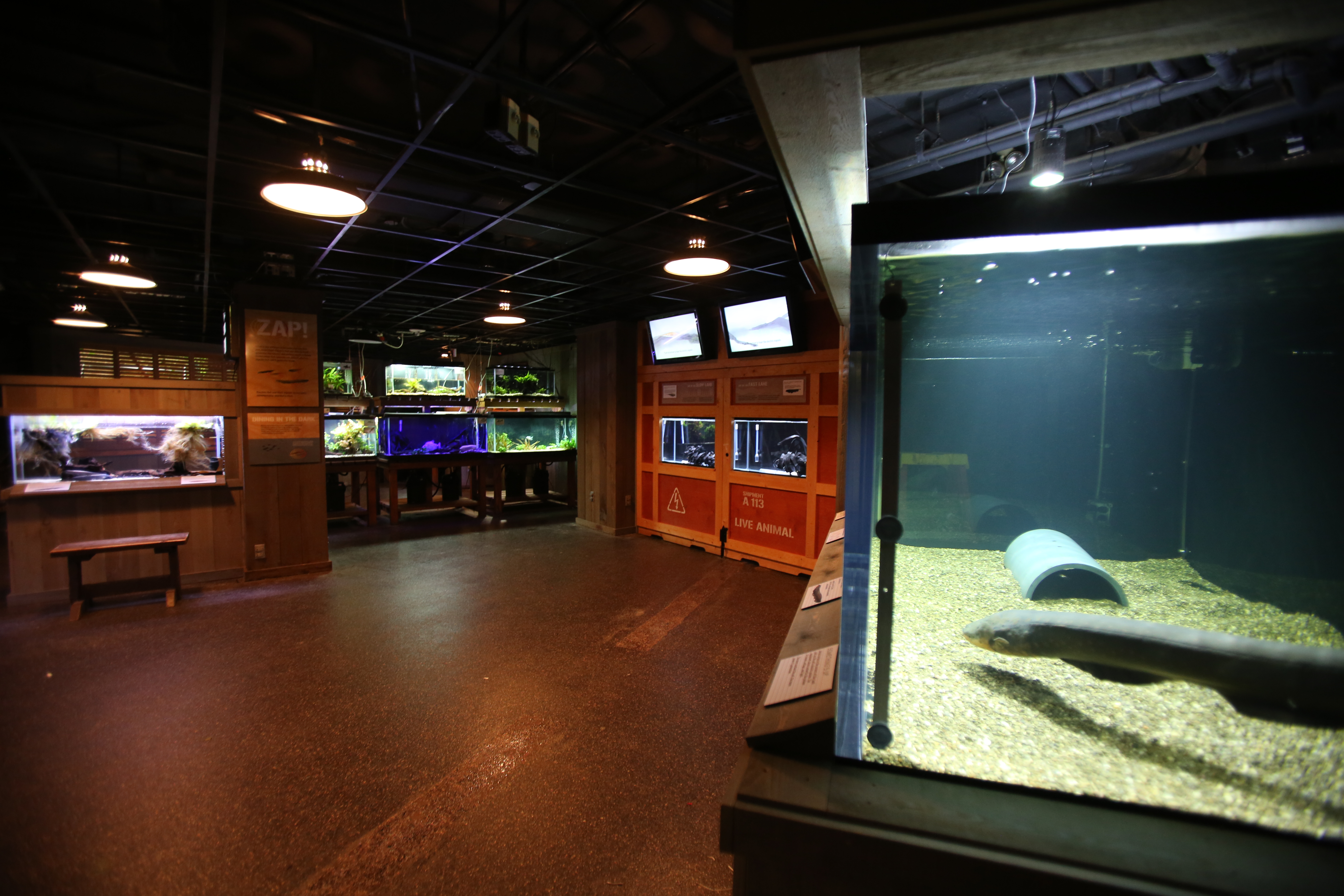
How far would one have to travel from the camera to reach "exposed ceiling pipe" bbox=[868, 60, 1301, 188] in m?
2.01

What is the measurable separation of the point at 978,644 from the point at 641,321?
7.09 meters

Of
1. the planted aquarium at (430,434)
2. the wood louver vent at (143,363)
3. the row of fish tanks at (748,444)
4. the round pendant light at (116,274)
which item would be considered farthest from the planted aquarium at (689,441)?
the wood louver vent at (143,363)

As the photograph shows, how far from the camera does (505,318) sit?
287 inches

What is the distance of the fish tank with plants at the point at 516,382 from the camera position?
1107cm

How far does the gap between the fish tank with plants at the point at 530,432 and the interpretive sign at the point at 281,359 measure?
13.8ft

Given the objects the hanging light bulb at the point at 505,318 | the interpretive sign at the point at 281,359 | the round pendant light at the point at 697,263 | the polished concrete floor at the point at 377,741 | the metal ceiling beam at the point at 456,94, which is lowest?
the polished concrete floor at the point at 377,741

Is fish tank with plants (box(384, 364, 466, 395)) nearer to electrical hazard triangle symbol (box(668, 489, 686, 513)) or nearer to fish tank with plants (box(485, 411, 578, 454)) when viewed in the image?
fish tank with plants (box(485, 411, 578, 454))

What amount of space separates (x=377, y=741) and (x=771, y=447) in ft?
15.1

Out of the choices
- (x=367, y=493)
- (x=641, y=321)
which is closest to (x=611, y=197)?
(x=641, y=321)

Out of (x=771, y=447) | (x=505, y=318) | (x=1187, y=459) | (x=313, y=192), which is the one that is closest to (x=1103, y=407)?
(x=1187, y=459)

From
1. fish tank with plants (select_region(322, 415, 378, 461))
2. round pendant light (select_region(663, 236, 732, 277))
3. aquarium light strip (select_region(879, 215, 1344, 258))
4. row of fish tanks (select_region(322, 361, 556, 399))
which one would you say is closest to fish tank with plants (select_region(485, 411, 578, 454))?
row of fish tanks (select_region(322, 361, 556, 399))

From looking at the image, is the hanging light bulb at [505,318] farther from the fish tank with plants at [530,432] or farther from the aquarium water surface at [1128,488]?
the aquarium water surface at [1128,488]

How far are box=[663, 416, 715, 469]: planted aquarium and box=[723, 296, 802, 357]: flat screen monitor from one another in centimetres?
108

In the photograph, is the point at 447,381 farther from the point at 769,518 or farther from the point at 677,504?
the point at 769,518
